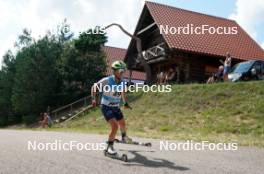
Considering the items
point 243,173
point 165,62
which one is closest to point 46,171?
point 243,173

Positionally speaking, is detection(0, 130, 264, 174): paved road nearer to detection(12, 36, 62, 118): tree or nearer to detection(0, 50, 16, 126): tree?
detection(12, 36, 62, 118): tree

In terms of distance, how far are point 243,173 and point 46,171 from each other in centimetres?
313

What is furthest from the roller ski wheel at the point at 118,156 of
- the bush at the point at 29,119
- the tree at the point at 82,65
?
the bush at the point at 29,119

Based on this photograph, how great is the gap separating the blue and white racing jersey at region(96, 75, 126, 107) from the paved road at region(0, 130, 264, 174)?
1.07 m

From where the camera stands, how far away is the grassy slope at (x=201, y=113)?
1662 centimetres

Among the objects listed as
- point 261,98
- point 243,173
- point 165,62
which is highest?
point 165,62

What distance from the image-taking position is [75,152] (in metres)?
9.24

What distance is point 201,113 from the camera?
19734 millimetres

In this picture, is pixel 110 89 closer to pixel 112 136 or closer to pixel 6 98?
pixel 112 136

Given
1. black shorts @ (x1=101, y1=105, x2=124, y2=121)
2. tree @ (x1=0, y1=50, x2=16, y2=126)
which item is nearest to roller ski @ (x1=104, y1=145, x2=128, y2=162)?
black shorts @ (x1=101, y1=105, x2=124, y2=121)

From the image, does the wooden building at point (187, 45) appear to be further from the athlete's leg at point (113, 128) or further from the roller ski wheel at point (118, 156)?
the roller ski wheel at point (118, 156)

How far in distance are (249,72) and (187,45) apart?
764 cm

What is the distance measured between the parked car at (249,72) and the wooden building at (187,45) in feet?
21.1

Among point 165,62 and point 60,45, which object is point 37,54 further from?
point 165,62
